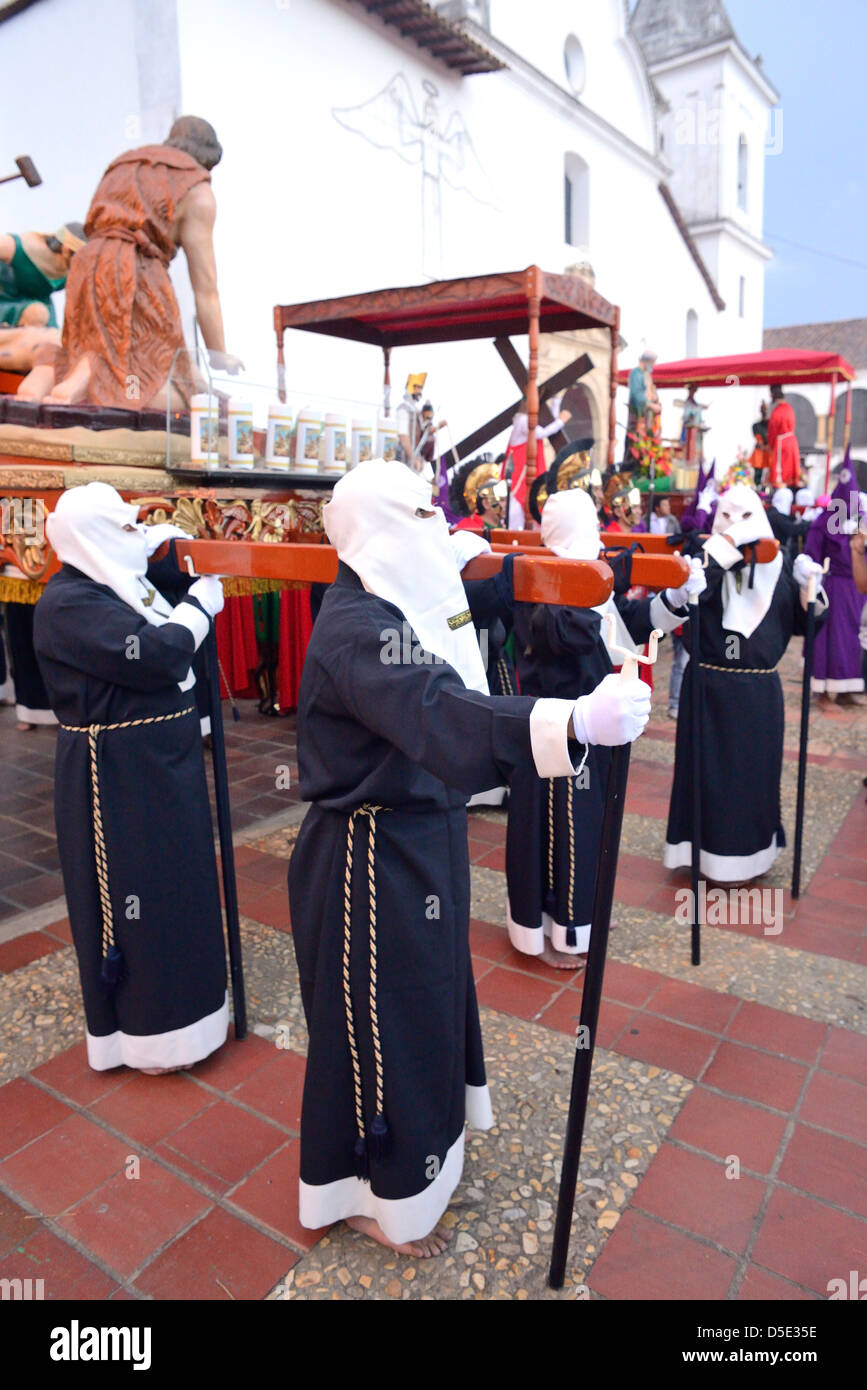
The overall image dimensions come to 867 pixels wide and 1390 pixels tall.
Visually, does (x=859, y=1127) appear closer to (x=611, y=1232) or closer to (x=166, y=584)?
(x=611, y=1232)

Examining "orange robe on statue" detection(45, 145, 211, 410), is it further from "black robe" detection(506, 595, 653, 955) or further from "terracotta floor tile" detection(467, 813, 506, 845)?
"terracotta floor tile" detection(467, 813, 506, 845)

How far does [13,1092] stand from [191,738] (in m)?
1.25

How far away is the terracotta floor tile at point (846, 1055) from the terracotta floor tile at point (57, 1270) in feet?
7.27

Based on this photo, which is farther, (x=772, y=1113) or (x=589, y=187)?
(x=589, y=187)

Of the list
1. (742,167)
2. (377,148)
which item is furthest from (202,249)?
(742,167)

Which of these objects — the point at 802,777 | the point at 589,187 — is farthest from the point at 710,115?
the point at 802,777

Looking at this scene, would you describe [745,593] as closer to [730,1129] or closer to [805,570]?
[805,570]

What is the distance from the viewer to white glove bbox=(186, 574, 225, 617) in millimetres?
2855

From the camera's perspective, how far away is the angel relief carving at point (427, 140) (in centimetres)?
1076

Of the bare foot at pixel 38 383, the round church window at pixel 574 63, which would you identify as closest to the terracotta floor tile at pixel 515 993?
the bare foot at pixel 38 383

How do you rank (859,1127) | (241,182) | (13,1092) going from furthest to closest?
(241,182) → (13,1092) → (859,1127)

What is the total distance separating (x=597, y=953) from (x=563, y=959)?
1.88 meters

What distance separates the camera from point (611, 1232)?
227 centimetres

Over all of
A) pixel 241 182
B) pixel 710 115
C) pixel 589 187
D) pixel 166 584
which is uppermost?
pixel 710 115
